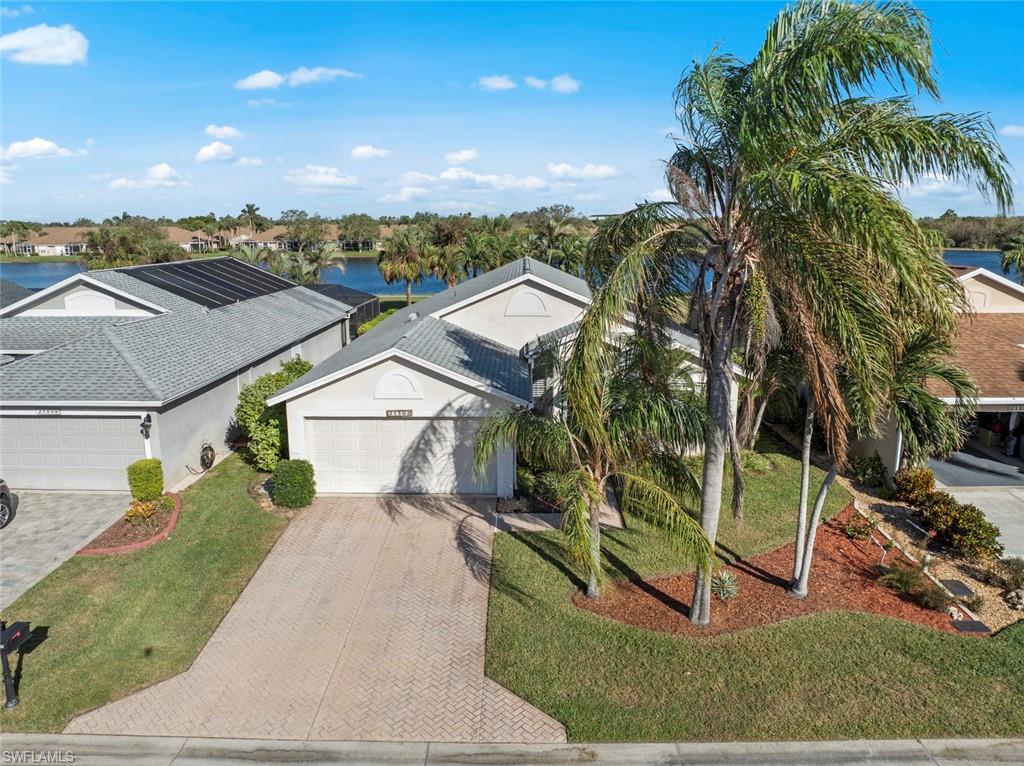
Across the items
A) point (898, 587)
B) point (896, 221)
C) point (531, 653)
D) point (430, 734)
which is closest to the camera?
point (896, 221)

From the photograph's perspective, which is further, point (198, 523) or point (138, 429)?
point (138, 429)

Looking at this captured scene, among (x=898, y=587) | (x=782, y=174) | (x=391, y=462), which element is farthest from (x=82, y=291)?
(x=898, y=587)

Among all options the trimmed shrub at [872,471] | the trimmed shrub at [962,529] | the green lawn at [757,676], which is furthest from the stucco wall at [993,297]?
the green lawn at [757,676]

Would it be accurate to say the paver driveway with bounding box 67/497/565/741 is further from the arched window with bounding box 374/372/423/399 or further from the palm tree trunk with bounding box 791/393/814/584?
the palm tree trunk with bounding box 791/393/814/584

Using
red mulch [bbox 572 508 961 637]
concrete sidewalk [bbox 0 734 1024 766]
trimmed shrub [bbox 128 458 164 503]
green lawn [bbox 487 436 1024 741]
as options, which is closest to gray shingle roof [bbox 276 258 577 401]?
trimmed shrub [bbox 128 458 164 503]

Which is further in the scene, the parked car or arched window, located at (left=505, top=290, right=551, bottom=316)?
arched window, located at (left=505, top=290, right=551, bottom=316)

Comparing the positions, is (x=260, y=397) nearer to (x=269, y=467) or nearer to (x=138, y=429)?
(x=269, y=467)

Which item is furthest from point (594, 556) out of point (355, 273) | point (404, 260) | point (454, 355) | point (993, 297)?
point (355, 273)
